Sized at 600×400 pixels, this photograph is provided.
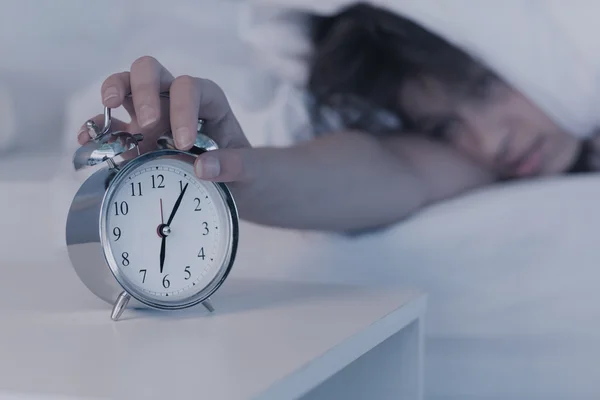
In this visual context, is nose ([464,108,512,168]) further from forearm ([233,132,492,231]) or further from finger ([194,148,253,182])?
finger ([194,148,253,182])

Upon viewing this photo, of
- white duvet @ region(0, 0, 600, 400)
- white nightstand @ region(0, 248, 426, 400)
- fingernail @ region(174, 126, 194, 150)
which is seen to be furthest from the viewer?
white duvet @ region(0, 0, 600, 400)

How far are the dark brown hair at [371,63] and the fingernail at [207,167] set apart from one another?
406 millimetres

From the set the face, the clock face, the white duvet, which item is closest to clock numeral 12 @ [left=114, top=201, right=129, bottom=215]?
the clock face

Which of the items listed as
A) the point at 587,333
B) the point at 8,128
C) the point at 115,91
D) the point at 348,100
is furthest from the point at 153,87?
the point at 587,333

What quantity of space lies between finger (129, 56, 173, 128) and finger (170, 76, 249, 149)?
2cm

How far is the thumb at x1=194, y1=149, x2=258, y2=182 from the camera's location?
2.96 feet

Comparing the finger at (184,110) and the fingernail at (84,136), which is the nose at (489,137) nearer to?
the finger at (184,110)

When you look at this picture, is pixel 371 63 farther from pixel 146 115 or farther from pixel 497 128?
pixel 146 115

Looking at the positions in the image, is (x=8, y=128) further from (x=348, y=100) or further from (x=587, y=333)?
(x=587, y=333)

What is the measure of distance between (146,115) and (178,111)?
0.12 ft

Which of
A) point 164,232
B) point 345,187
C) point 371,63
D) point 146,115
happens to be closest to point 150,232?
point 164,232

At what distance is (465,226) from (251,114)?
35 centimetres

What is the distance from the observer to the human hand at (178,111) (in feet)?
2.97

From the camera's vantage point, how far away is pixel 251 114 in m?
1.30
